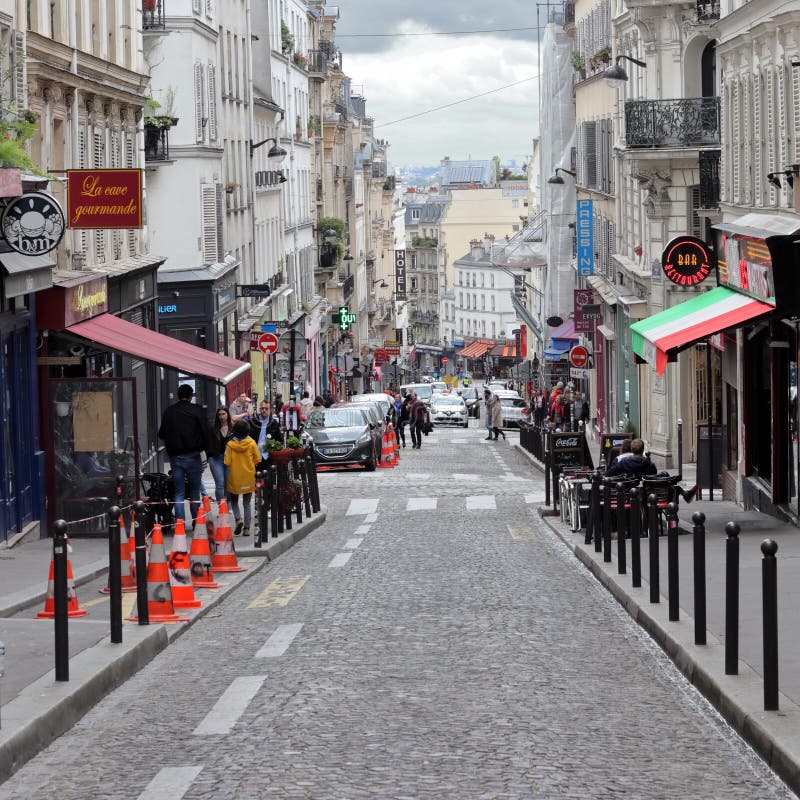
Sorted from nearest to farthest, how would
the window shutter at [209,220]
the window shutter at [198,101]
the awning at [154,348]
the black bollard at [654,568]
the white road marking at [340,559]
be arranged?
the black bollard at [654,568], the white road marking at [340,559], the awning at [154,348], the window shutter at [198,101], the window shutter at [209,220]

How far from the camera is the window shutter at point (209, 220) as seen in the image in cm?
4481

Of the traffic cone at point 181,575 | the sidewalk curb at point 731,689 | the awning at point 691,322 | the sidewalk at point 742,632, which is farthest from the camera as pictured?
the awning at point 691,322

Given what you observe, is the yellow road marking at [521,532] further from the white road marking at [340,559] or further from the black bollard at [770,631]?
the black bollard at [770,631]

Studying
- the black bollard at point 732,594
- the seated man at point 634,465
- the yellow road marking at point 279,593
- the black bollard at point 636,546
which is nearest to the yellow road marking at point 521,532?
the seated man at point 634,465

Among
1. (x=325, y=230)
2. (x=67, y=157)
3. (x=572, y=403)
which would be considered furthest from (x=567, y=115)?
(x=67, y=157)

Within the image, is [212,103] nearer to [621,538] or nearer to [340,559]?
[340,559]

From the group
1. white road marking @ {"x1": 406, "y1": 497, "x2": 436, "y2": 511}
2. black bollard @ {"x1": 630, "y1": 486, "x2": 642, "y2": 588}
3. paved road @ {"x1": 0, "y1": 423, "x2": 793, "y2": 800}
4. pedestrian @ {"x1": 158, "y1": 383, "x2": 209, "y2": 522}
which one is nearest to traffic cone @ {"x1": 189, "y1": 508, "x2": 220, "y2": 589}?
paved road @ {"x1": 0, "y1": 423, "x2": 793, "y2": 800}

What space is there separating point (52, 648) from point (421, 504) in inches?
669

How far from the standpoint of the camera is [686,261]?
101 feet

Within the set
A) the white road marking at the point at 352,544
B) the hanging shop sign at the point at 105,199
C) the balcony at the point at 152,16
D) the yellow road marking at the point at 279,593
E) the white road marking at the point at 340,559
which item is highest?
the balcony at the point at 152,16

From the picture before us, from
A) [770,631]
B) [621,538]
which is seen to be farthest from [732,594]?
[621,538]

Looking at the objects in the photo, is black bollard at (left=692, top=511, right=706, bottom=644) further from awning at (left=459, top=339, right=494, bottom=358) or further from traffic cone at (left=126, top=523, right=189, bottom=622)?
awning at (left=459, top=339, right=494, bottom=358)

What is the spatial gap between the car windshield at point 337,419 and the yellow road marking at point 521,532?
1587 centimetres

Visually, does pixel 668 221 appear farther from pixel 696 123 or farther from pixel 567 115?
pixel 567 115
